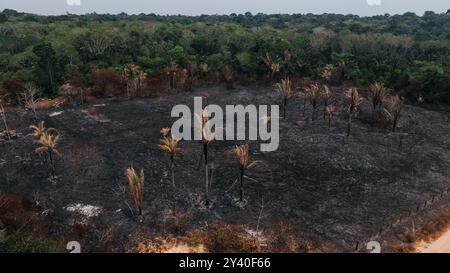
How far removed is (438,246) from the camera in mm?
29203

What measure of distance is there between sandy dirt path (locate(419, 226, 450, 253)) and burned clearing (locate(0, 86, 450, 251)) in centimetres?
220

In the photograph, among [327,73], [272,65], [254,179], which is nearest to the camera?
[254,179]

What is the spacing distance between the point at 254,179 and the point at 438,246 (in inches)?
649

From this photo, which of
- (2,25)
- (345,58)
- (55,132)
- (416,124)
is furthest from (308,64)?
(2,25)

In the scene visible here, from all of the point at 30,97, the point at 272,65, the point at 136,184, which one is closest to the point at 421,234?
the point at 136,184

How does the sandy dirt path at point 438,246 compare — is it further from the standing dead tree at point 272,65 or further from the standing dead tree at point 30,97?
the standing dead tree at point 272,65

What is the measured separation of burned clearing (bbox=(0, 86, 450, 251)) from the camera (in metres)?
31.6

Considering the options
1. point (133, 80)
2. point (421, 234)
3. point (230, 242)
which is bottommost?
point (421, 234)

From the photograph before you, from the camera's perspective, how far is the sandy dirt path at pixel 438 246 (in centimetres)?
2872

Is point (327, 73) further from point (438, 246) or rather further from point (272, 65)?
point (438, 246)

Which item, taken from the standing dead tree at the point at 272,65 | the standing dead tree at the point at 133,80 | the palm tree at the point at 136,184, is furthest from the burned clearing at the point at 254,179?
the standing dead tree at the point at 272,65

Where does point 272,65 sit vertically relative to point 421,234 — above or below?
above
